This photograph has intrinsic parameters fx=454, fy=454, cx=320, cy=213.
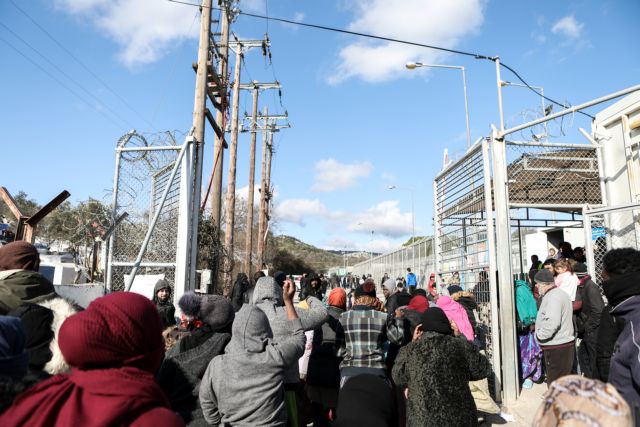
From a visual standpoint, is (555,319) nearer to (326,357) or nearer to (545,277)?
(545,277)

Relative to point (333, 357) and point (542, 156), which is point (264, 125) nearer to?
point (542, 156)

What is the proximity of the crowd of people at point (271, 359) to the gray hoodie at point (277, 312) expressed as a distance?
0.04ft

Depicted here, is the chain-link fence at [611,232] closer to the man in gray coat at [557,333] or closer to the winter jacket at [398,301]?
the man in gray coat at [557,333]

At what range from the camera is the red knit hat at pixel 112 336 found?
1.47 meters

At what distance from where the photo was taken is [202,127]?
8.33 m

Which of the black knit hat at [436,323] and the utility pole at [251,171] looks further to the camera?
the utility pole at [251,171]

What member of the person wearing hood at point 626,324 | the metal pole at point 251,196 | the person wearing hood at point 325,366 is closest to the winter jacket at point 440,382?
the person wearing hood at point 626,324

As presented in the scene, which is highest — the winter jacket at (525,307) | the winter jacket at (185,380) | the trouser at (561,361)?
the winter jacket at (525,307)

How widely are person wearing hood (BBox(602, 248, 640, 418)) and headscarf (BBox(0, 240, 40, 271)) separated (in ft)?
12.8

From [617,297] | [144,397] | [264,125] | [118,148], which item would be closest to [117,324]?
[144,397]

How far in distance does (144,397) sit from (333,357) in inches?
142

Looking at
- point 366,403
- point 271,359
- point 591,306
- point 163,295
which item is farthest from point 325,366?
point 591,306

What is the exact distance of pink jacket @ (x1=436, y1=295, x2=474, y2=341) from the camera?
235 inches

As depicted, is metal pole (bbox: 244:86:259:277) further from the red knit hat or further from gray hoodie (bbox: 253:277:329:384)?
the red knit hat
